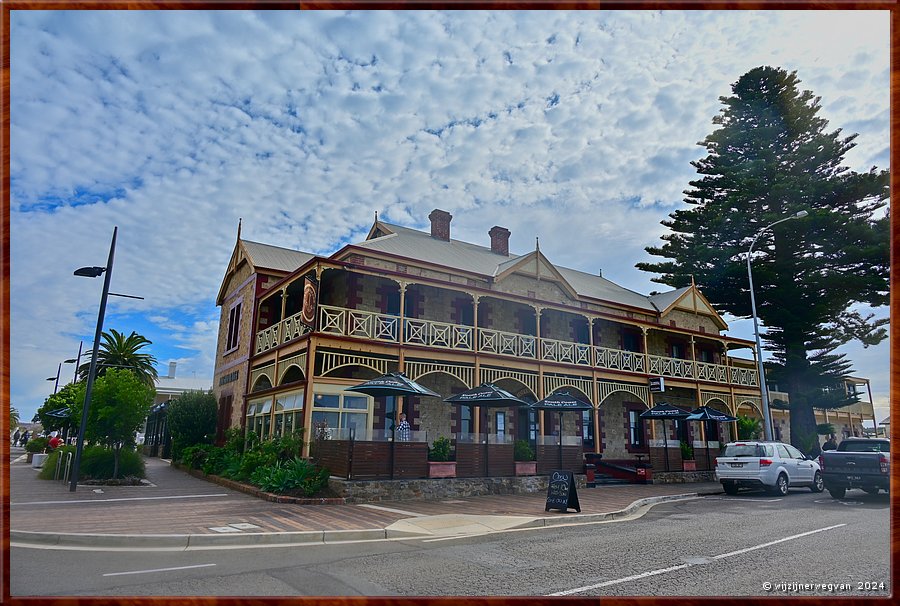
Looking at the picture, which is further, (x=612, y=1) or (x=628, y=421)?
(x=628, y=421)

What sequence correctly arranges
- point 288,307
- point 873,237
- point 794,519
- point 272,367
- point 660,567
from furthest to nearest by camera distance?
1. point 288,307
2. point 873,237
3. point 272,367
4. point 794,519
5. point 660,567

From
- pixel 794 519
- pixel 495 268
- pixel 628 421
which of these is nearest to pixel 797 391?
A: pixel 628 421

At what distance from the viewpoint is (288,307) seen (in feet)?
74.0

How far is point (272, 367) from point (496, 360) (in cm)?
770

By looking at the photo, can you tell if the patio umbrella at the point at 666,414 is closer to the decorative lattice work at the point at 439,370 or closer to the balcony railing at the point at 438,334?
the decorative lattice work at the point at 439,370

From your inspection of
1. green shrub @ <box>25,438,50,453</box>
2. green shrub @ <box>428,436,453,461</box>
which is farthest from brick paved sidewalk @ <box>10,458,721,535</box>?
green shrub @ <box>25,438,50,453</box>

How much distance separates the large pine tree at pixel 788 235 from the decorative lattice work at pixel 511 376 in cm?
1336

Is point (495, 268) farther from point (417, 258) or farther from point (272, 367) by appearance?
point (272, 367)

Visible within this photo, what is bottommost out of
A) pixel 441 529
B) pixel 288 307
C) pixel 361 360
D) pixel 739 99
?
pixel 441 529

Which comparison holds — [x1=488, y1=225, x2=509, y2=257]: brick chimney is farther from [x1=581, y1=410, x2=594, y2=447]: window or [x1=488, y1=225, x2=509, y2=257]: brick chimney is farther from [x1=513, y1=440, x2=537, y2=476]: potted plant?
[x1=513, y1=440, x2=537, y2=476]: potted plant

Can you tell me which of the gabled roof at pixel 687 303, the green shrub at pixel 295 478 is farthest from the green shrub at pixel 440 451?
Result: the gabled roof at pixel 687 303

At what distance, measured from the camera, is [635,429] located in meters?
25.9

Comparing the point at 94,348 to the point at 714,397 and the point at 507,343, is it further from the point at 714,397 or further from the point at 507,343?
the point at 714,397

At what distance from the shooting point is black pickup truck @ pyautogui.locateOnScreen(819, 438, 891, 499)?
13535mm
